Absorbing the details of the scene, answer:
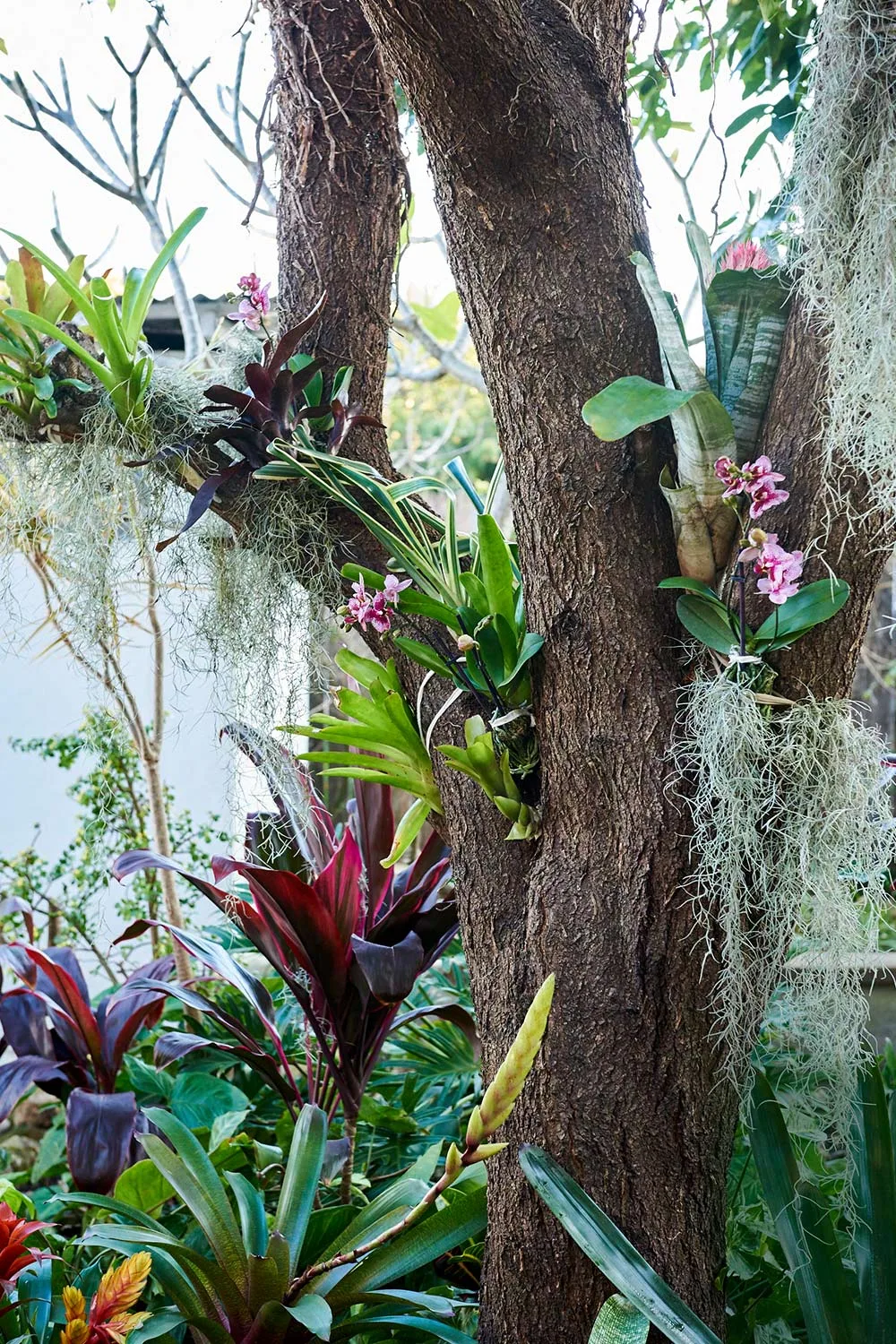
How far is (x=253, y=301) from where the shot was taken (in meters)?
1.35

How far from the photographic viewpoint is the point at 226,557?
1.45 metres

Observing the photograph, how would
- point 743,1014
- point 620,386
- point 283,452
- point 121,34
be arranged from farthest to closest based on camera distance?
point 121,34
point 283,452
point 743,1014
point 620,386

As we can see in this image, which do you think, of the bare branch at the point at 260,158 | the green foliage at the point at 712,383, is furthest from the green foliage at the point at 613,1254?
the bare branch at the point at 260,158

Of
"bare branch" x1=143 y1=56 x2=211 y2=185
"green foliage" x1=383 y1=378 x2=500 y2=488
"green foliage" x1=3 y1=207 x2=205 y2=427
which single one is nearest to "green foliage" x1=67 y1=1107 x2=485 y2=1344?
"green foliage" x1=3 y1=207 x2=205 y2=427

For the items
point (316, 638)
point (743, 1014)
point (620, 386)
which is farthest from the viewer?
point (316, 638)

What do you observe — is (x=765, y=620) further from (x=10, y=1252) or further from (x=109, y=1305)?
(x=10, y=1252)

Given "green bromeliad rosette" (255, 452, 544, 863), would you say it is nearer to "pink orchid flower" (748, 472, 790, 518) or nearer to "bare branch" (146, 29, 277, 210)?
"pink orchid flower" (748, 472, 790, 518)

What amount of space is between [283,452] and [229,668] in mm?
338

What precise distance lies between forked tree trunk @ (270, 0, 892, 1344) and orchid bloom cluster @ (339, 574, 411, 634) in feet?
0.52

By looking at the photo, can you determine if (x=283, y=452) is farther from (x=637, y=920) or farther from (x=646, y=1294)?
(x=646, y=1294)

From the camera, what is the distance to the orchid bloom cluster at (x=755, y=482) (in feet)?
3.22

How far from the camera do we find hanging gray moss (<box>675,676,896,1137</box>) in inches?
41.0

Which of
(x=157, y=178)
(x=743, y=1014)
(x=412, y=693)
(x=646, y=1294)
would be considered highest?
(x=157, y=178)

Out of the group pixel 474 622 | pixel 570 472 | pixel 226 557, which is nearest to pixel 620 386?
pixel 570 472
